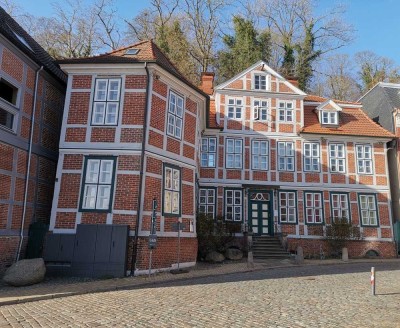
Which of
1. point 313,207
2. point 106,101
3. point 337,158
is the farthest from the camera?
point 337,158

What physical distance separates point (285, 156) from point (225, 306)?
15052mm

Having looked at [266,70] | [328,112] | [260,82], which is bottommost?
[328,112]

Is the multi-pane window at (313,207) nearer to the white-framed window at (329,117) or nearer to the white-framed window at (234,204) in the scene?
the white-framed window at (234,204)

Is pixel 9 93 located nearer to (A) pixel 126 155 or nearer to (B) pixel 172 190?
(A) pixel 126 155

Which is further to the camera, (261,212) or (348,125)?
(348,125)

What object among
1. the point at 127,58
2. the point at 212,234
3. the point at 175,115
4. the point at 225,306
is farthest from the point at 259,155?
the point at 225,306

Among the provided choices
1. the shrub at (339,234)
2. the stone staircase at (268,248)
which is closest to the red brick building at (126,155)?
the stone staircase at (268,248)

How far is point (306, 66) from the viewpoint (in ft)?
106

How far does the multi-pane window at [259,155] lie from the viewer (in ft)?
70.3

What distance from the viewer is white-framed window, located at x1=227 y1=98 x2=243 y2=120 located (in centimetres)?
2188

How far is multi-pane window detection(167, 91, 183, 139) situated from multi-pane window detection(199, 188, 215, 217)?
651 cm

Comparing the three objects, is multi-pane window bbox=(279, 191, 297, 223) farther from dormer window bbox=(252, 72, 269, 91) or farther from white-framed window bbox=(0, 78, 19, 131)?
white-framed window bbox=(0, 78, 19, 131)

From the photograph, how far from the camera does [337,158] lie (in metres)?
21.7

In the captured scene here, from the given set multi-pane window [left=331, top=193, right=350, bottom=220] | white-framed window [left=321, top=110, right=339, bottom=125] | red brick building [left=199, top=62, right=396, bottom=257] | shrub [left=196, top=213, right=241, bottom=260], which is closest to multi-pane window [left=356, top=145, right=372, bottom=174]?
red brick building [left=199, top=62, right=396, bottom=257]
